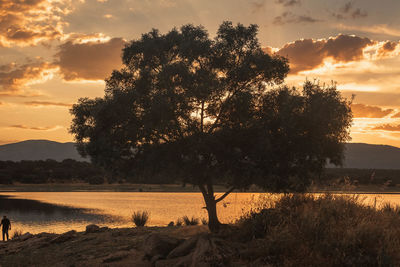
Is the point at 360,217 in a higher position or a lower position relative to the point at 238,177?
lower

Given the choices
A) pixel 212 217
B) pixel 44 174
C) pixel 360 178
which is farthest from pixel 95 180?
pixel 212 217

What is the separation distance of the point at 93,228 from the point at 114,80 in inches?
381

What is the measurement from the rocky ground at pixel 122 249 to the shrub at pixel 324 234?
4.32 feet

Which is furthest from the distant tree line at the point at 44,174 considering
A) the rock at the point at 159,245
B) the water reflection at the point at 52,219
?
the rock at the point at 159,245

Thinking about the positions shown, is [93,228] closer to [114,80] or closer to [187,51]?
[114,80]

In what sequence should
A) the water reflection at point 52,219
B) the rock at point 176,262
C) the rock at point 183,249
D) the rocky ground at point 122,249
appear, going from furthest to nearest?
the water reflection at point 52,219 → the rock at point 183,249 → the rocky ground at point 122,249 → the rock at point 176,262

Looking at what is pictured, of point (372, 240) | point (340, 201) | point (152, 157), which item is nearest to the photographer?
point (372, 240)

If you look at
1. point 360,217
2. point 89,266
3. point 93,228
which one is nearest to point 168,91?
point 89,266

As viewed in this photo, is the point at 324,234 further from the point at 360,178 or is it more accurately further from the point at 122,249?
the point at 360,178

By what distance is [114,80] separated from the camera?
71.4 feet

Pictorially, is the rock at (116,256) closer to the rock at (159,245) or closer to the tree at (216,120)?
the rock at (159,245)

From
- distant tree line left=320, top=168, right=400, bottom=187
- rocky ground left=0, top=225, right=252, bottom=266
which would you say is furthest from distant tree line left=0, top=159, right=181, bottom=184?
rocky ground left=0, top=225, right=252, bottom=266

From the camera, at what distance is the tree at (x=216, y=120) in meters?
18.2

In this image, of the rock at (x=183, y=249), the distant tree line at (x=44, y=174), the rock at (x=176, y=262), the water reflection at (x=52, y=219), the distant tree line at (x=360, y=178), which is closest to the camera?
the rock at (x=176, y=262)
